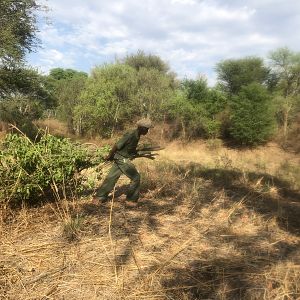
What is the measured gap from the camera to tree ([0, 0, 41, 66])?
48.0ft

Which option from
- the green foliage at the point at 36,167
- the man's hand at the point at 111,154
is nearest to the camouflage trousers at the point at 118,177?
the man's hand at the point at 111,154

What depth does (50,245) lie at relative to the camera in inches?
177

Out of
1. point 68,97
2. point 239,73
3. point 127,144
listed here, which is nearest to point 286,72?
point 239,73

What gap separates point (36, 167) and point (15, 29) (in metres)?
12.4

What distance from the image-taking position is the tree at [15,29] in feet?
48.0

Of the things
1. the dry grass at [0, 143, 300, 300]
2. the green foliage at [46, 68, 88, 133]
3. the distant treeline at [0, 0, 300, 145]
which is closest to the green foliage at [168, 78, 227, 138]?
the distant treeline at [0, 0, 300, 145]

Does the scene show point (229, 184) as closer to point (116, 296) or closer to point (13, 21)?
point (116, 296)

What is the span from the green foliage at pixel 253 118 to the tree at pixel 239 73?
4.60 meters

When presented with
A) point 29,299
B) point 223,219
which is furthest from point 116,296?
point 223,219

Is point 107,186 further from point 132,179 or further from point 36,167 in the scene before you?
point 36,167

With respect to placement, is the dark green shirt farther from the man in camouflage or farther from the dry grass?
the dry grass

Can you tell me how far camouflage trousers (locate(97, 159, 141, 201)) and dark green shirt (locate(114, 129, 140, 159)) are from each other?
0.38ft

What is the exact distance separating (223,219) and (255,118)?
15114 millimetres

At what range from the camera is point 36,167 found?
5441mm
